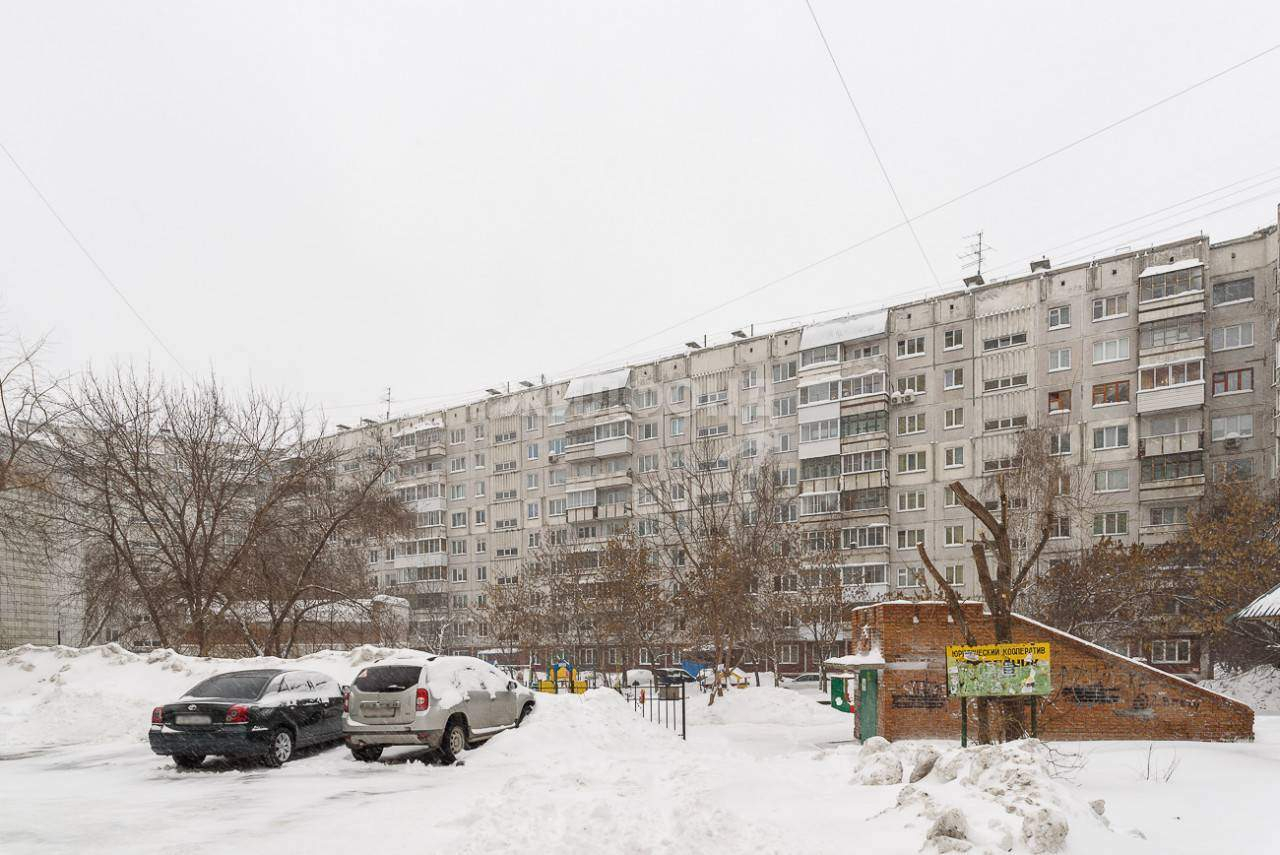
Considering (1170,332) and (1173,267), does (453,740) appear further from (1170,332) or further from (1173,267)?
(1173,267)

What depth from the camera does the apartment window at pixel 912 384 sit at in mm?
57875

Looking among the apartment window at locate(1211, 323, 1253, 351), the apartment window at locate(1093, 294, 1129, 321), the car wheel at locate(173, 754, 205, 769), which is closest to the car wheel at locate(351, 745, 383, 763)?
the car wheel at locate(173, 754, 205, 769)

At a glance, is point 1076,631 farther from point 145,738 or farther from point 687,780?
point 145,738

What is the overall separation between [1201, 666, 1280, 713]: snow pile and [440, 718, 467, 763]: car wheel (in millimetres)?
30972

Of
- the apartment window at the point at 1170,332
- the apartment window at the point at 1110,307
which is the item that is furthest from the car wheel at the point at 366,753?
the apartment window at the point at 1110,307

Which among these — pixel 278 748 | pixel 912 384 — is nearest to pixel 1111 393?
pixel 912 384

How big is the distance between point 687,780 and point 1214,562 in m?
32.2

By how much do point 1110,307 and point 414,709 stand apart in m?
47.9

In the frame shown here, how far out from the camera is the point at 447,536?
273ft

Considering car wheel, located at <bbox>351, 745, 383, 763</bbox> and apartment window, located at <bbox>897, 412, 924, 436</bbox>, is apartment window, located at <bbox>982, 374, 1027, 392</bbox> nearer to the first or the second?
apartment window, located at <bbox>897, 412, 924, 436</bbox>

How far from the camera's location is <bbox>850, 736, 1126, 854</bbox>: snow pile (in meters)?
7.77

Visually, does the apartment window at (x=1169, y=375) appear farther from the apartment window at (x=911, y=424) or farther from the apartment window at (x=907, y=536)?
the apartment window at (x=907, y=536)

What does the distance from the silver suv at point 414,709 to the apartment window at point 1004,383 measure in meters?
45.1

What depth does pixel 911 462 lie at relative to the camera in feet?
189
